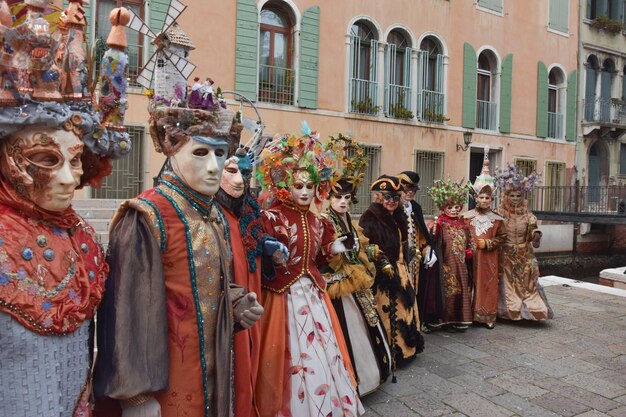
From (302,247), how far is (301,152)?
0.67m

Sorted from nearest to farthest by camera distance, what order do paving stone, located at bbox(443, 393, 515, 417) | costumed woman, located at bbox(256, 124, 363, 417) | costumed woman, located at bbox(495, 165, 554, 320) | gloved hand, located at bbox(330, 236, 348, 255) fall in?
costumed woman, located at bbox(256, 124, 363, 417) < gloved hand, located at bbox(330, 236, 348, 255) < paving stone, located at bbox(443, 393, 515, 417) < costumed woman, located at bbox(495, 165, 554, 320)

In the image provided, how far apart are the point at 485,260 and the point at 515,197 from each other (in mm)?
917

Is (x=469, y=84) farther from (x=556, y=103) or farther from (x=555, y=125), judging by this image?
(x=556, y=103)

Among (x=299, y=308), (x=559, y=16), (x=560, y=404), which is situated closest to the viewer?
(x=299, y=308)

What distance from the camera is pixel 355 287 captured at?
4070 millimetres

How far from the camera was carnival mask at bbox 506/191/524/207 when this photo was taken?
6.62m

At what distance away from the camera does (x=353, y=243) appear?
4.21 m

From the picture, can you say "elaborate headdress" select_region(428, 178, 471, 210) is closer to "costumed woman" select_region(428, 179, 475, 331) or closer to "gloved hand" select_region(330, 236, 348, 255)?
"costumed woman" select_region(428, 179, 475, 331)

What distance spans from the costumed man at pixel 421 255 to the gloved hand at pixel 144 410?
3.38 meters

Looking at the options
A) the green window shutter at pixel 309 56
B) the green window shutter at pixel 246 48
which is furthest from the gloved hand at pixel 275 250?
the green window shutter at pixel 309 56

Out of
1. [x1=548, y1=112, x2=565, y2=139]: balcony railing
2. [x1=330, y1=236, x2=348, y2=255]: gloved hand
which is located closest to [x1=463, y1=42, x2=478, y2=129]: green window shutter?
[x1=548, y1=112, x2=565, y2=139]: balcony railing

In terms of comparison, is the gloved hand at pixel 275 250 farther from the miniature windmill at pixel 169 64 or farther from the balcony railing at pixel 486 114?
the balcony railing at pixel 486 114

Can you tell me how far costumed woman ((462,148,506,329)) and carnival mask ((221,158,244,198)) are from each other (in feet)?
13.2

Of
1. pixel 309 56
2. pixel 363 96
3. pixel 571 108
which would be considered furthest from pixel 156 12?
pixel 571 108
